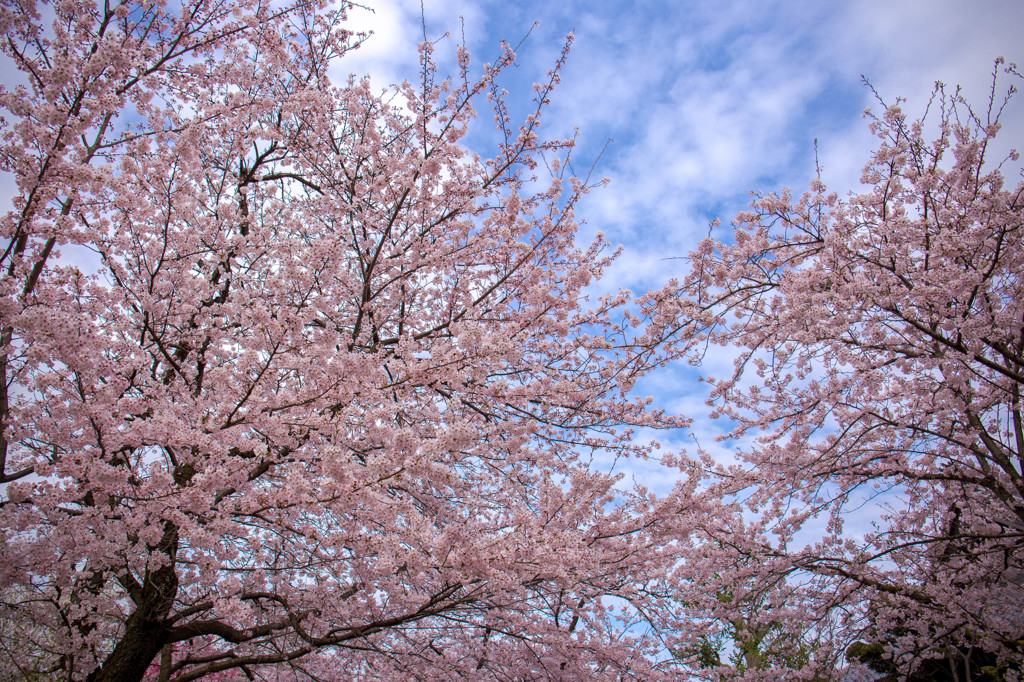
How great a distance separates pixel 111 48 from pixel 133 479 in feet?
10.3

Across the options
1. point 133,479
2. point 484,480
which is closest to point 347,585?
point 484,480

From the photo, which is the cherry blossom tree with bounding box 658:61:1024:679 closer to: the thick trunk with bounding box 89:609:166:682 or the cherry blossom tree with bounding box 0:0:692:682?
the cherry blossom tree with bounding box 0:0:692:682

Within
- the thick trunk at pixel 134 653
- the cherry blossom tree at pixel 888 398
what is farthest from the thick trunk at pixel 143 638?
the cherry blossom tree at pixel 888 398

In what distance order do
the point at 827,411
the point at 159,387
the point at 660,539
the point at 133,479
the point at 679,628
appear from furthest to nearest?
the point at 679,628, the point at 827,411, the point at 660,539, the point at 133,479, the point at 159,387

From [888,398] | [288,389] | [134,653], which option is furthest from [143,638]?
[888,398]

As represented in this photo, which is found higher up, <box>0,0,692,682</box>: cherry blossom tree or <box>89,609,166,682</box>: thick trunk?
<box>0,0,692,682</box>: cherry blossom tree

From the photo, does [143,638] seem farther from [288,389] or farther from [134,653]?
[288,389]

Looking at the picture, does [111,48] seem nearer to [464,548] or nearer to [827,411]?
[464,548]

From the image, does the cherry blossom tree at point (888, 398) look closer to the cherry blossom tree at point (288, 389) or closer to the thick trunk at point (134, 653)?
the cherry blossom tree at point (288, 389)

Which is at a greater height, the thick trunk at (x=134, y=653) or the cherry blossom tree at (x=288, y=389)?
the cherry blossom tree at (x=288, y=389)

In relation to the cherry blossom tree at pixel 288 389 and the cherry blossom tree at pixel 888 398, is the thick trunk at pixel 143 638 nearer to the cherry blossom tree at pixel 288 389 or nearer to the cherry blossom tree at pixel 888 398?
the cherry blossom tree at pixel 288 389

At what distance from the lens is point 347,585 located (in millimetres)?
5422

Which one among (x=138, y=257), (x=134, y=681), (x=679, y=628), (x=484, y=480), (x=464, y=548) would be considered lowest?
(x=134, y=681)

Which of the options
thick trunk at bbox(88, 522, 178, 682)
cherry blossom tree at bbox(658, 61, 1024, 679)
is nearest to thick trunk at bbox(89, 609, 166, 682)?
thick trunk at bbox(88, 522, 178, 682)
